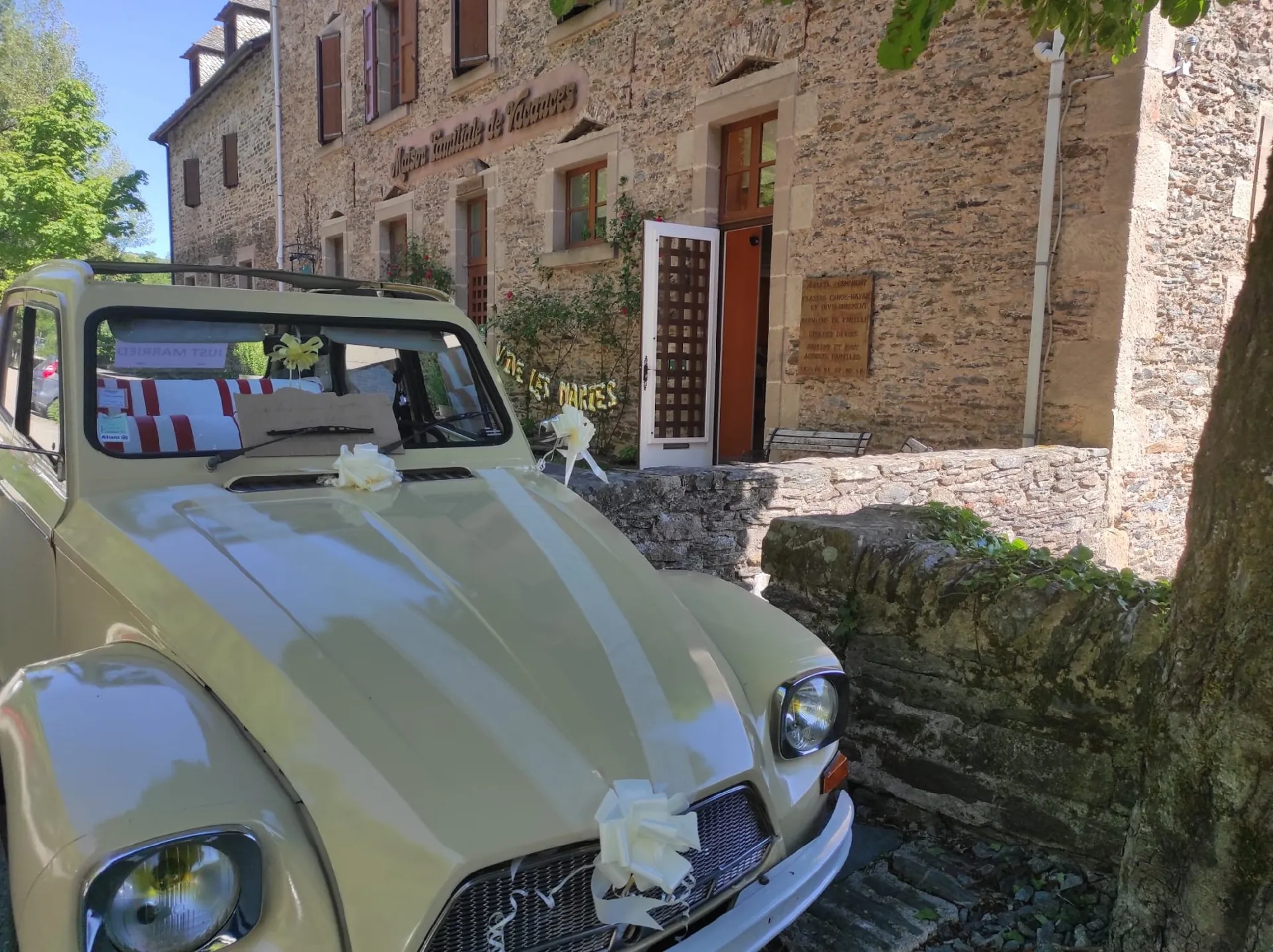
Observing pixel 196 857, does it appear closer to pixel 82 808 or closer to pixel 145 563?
pixel 82 808

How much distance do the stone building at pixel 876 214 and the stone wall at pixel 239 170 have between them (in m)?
8.14

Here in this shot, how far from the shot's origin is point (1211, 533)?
1807mm

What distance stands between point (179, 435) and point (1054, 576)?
271 centimetres

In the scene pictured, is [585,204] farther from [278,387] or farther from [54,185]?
[54,185]

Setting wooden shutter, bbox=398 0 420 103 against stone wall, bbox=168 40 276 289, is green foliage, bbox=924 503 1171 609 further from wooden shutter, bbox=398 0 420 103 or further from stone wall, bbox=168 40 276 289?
stone wall, bbox=168 40 276 289

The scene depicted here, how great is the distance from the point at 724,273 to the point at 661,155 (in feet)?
4.54

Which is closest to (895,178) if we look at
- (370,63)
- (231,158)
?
(370,63)

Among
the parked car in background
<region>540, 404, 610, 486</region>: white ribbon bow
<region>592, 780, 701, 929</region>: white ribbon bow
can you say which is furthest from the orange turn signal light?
the parked car in background

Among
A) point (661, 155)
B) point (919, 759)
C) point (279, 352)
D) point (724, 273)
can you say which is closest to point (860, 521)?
point (919, 759)

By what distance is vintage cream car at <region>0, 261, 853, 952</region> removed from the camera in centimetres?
136

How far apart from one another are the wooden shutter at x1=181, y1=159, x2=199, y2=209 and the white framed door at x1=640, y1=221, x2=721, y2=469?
1797 centimetres

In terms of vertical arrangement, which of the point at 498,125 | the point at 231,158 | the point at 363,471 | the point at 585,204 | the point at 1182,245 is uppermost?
the point at 231,158

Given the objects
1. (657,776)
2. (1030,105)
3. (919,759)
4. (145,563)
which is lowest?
(919,759)

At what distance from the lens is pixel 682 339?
27.6ft
